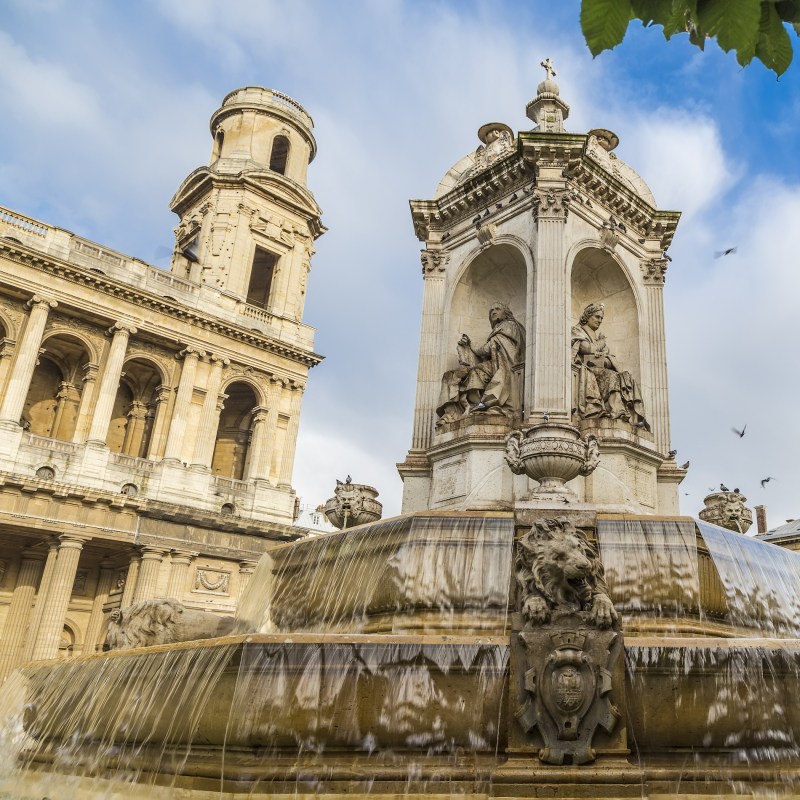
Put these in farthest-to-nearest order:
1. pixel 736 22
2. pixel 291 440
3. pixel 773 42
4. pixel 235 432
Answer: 1. pixel 235 432
2. pixel 291 440
3. pixel 773 42
4. pixel 736 22

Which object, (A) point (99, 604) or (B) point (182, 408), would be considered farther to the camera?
(B) point (182, 408)

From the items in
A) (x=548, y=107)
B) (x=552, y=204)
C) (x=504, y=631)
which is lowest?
(x=504, y=631)

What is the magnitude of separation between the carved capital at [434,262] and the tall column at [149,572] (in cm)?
2056

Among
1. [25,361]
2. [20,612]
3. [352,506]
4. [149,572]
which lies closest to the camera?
[352,506]

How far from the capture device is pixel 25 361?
28484mm

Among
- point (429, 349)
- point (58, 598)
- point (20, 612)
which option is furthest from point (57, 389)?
point (429, 349)

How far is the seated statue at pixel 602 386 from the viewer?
10164 mm

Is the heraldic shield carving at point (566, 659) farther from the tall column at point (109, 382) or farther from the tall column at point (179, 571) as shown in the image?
the tall column at point (109, 382)

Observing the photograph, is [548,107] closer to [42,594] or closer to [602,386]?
[602,386]

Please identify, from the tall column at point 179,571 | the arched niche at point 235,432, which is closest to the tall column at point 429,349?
the tall column at point 179,571

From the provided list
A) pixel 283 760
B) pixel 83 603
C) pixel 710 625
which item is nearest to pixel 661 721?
pixel 710 625

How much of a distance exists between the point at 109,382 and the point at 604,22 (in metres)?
31.1

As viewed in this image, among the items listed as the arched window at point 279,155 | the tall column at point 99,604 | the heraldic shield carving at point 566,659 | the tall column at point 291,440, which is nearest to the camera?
the heraldic shield carving at point 566,659

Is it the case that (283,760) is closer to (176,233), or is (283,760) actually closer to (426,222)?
(426,222)
